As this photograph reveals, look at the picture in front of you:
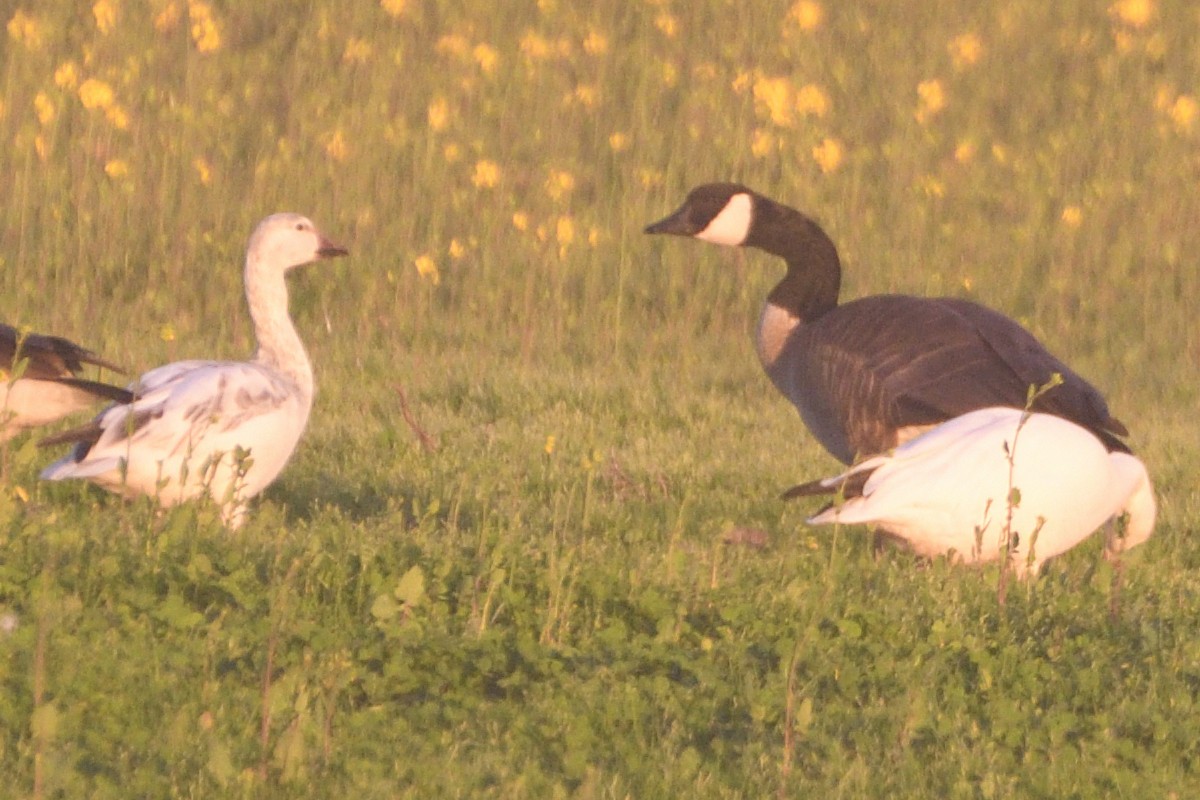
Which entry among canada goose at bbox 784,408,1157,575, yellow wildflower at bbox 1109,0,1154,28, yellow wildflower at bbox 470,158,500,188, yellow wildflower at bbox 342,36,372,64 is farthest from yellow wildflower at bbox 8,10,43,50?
canada goose at bbox 784,408,1157,575

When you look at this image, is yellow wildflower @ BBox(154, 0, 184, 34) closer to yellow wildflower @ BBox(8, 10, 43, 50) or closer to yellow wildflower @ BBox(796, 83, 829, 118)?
yellow wildflower @ BBox(8, 10, 43, 50)

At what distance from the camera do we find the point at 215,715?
460cm

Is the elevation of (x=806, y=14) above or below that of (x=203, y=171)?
above

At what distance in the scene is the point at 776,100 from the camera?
477 inches

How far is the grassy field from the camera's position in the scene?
15.3 feet

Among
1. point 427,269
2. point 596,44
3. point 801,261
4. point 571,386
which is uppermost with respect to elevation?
point 596,44

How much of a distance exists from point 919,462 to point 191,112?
22.6ft

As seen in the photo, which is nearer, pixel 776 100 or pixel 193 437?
Answer: pixel 193 437

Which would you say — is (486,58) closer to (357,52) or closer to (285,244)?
(357,52)

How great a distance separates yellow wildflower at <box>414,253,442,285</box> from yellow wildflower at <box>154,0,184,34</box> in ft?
8.60

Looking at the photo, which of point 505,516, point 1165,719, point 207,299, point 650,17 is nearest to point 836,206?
point 650,17

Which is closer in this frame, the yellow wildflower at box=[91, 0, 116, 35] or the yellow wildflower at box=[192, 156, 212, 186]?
the yellow wildflower at box=[192, 156, 212, 186]

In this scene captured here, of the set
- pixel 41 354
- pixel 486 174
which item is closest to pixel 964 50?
pixel 486 174

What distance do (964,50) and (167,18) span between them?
5.36m
